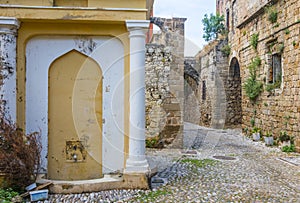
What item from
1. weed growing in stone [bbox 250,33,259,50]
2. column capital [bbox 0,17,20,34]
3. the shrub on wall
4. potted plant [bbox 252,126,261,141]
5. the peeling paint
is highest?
the shrub on wall

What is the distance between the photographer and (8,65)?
4891 millimetres

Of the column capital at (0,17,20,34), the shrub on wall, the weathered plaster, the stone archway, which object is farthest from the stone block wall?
the column capital at (0,17,20,34)

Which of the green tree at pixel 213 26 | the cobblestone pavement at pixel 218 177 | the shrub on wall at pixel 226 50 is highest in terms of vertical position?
Answer: the green tree at pixel 213 26

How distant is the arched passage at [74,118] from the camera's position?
533 cm

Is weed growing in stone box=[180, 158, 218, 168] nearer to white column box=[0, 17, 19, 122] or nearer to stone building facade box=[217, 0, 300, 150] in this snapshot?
stone building facade box=[217, 0, 300, 150]

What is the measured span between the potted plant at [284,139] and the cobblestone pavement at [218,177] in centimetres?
32

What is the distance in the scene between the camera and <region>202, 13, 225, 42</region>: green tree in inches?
656

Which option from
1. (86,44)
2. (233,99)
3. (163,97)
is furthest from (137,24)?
(233,99)

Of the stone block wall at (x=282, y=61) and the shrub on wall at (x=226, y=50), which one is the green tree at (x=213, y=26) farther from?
the stone block wall at (x=282, y=61)

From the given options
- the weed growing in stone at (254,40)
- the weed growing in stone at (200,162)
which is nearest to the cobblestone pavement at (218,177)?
the weed growing in stone at (200,162)

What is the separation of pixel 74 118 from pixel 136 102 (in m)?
1.09

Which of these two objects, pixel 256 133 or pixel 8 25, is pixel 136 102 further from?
pixel 256 133

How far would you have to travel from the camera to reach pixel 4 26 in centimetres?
484

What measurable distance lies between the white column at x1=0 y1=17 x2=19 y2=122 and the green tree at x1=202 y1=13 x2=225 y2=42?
42.8 ft
